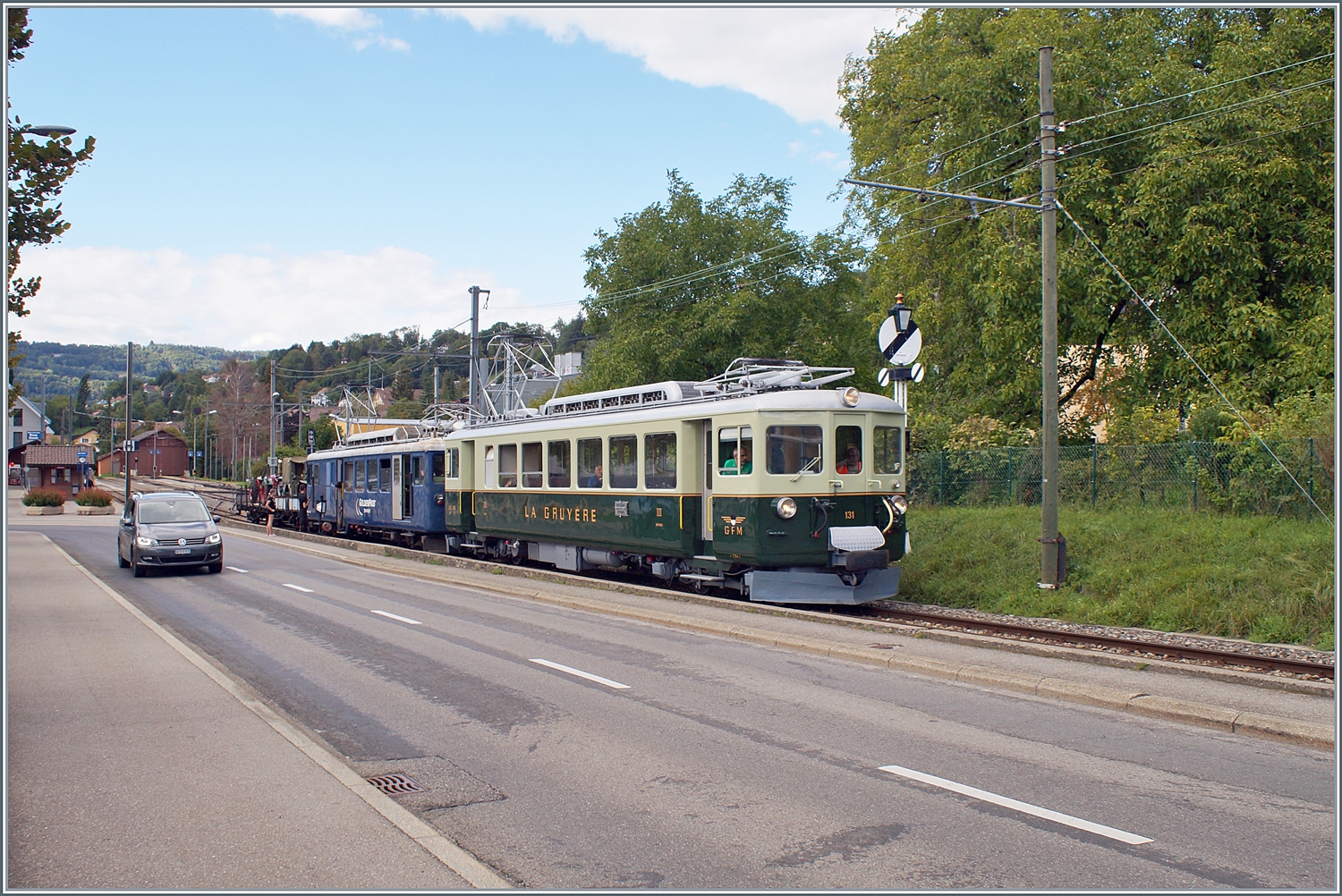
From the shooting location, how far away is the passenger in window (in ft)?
49.5

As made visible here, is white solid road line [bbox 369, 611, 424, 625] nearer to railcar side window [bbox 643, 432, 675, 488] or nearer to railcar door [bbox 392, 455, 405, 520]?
Result: railcar side window [bbox 643, 432, 675, 488]

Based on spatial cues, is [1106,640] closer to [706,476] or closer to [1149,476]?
[706,476]

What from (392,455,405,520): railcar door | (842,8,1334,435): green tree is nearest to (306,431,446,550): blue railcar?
(392,455,405,520): railcar door

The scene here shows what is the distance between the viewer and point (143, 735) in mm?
7516

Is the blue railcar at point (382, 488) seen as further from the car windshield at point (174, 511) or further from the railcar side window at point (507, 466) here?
the car windshield at point (174, 511)

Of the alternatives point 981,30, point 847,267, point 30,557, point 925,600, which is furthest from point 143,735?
point 847,267

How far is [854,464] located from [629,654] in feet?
17.7

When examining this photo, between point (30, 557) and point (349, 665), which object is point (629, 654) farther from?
point (30, 557)

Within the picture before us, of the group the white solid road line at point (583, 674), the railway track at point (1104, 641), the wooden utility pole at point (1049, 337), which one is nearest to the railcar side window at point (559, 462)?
the railway track at point (1104, 641)

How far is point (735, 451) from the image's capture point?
1520 cm

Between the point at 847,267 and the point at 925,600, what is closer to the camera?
the point at 925,600

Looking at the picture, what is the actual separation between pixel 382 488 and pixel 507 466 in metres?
9.55

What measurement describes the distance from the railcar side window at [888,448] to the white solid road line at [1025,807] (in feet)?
29.5

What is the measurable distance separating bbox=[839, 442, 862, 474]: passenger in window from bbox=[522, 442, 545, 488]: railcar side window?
23.2ft
